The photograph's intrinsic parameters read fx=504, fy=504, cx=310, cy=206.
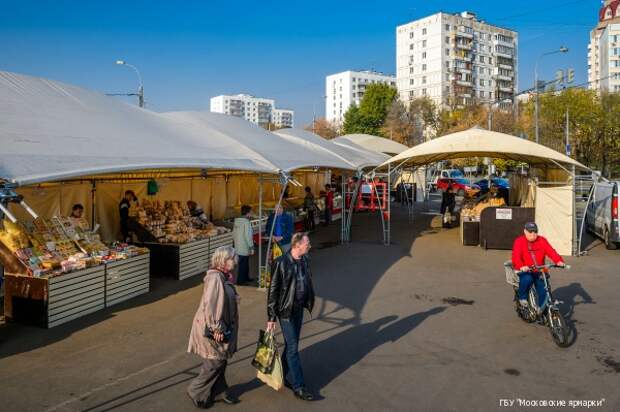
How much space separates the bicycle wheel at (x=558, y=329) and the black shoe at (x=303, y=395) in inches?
147

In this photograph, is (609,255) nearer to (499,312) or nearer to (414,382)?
(499,312)

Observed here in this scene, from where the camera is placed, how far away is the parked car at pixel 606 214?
47.0ft

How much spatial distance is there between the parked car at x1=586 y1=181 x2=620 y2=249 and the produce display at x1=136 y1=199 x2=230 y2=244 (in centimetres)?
1096

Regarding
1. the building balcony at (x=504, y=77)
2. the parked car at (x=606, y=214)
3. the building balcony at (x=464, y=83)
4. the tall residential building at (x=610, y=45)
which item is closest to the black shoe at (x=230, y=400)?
the parked car at (x=606, y=214)

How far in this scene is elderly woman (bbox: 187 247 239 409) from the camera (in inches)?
192

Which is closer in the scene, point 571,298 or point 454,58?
point 571,298

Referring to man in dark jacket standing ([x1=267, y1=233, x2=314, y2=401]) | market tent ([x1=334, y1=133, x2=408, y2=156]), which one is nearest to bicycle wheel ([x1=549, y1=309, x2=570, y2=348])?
man in dark jacket standing ([x1=267, y1=233, x2=314, y2=401])

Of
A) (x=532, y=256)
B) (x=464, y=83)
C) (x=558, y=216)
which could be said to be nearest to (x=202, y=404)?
(x=532, y=256)

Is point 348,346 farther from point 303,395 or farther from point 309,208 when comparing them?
point 309,208

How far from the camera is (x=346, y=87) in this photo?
139750 millimetres

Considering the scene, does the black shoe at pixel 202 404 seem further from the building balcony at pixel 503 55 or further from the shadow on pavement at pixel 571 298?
the building balcony at pixel 503 55

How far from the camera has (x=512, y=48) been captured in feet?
343

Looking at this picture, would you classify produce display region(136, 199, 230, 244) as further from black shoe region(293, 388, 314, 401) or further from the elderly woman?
black shoe region(293, 388, 314, 401)

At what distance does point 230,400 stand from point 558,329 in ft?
15.0
